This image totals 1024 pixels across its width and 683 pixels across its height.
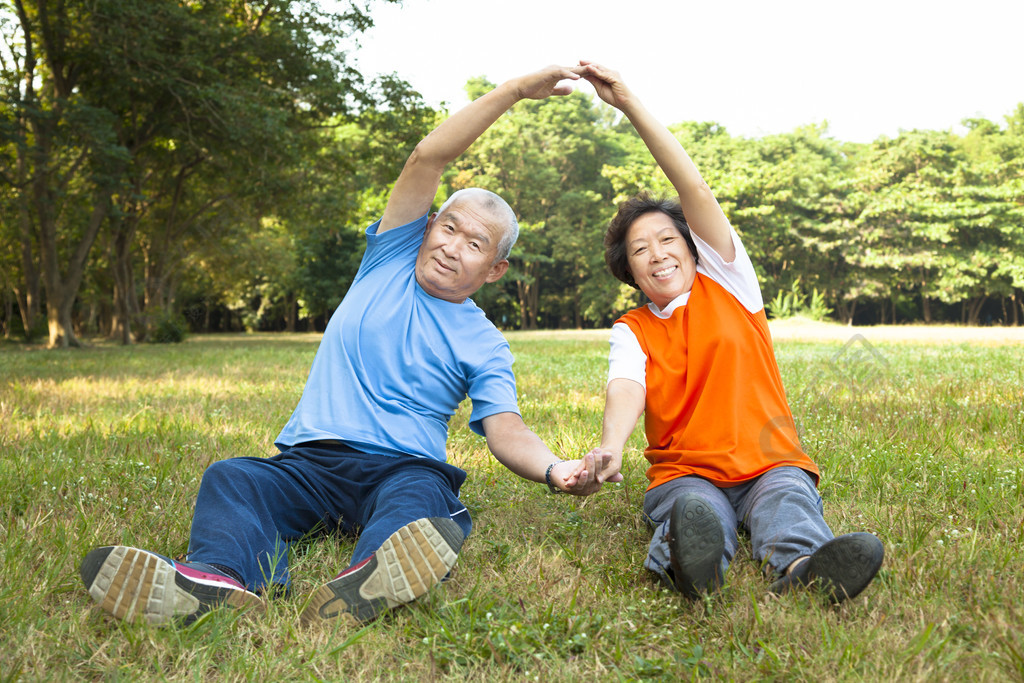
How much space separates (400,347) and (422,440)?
1.32 feet

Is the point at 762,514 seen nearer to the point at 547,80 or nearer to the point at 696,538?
the point at 696,538

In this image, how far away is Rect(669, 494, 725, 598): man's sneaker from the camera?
2109 mm

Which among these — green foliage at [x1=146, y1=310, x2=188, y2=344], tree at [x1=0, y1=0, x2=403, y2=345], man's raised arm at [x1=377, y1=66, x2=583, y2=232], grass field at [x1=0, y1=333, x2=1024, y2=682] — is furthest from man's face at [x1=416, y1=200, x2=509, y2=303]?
green foliage at [x1=146, y1=310, x2=188, y2=344]

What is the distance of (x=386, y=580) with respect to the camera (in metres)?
2.07

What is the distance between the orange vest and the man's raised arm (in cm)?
106

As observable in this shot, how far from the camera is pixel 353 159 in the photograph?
22.3 m

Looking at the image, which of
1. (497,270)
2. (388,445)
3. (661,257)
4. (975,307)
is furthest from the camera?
(975,307)

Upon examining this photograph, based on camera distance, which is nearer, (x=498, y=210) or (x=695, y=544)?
(x=695, y=544)

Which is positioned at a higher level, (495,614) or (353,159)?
(353,159)

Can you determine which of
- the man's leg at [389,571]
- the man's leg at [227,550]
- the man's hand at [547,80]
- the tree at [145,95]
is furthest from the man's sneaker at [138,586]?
the tree at [145,95]

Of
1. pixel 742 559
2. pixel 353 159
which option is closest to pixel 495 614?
pixel 742 559

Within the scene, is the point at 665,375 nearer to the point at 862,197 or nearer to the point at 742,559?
the point at 742,559

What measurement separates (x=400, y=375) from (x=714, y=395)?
1272 mm

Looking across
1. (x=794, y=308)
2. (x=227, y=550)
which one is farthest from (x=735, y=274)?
(x=794, y=308)
